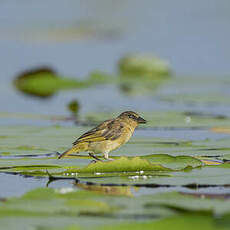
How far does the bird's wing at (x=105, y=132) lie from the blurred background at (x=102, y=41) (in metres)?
2.48

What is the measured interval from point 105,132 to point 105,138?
0.16 meters

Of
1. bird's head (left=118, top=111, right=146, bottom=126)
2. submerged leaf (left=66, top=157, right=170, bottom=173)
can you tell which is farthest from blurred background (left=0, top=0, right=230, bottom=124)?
submerged leaf (left=66, top=157, right=170, bottom=173)

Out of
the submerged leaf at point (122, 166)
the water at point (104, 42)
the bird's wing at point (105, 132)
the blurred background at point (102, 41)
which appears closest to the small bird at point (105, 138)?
the bird's wing at point (105, 132)

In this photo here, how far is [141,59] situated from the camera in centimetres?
1430

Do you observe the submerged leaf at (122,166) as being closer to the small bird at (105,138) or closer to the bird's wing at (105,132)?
the small bird at (105,138)

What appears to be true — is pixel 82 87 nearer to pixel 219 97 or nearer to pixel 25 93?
pixel 25 93

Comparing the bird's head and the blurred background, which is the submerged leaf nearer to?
the bird's head

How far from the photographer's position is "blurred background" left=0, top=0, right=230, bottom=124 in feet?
38.8

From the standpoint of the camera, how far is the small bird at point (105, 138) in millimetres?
6395

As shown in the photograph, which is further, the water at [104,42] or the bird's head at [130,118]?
the water at [104,42]

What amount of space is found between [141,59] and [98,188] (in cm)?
933

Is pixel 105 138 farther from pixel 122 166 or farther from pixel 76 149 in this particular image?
pixel 122 166

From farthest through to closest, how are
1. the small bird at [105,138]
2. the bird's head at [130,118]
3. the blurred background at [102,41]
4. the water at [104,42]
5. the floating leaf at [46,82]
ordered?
1. the floating leaf at [46,82]
2. the blurred background at [102,41]
3. the water at [104,42]
4. the bird's head at [130,118]
5. the small bird at [105,138]

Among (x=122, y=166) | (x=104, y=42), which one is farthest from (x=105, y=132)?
(x=104, y=42)
